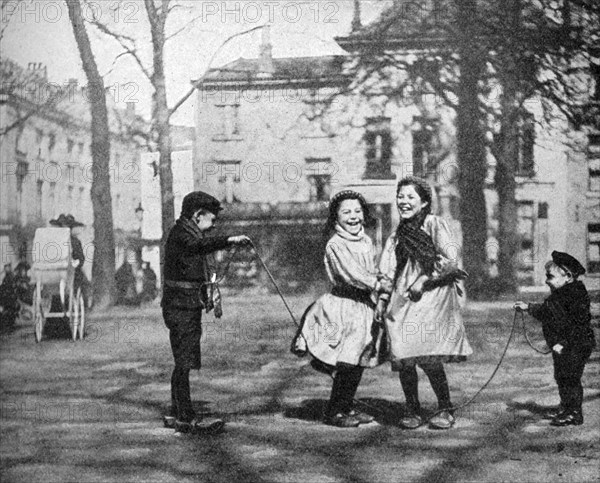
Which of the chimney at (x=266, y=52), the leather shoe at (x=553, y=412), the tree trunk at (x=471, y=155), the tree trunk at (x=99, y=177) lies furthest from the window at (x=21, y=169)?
the leather shoe at (x=553, y=412)

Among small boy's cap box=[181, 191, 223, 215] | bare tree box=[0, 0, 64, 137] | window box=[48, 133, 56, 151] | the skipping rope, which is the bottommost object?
the skipping rope

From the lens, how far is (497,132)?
3859 millimetres

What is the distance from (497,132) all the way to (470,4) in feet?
2.12

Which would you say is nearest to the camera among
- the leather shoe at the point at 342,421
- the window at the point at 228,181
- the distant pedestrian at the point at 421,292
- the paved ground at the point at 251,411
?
the paved ground at the point at 251,411

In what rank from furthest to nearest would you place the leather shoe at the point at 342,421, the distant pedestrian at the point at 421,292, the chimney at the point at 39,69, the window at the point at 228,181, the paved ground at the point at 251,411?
the chimney at the point at 39,69, the window at the point at 228,181, the leather shoe at the point at 342,421, the distant pedestrian at the point at 421,292, the paved ground at the point at 251,411

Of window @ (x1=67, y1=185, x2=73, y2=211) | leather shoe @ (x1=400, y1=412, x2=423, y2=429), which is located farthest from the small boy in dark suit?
window @ (x1=67, y1=185, x2=73, y2=211)

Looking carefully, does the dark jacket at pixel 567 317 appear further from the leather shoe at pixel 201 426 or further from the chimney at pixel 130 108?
the chimney at pixel 130 108

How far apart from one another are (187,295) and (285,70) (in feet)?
3.89

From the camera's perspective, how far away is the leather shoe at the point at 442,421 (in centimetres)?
361

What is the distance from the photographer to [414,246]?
354 cm

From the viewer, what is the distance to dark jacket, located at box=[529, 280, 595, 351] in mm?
3676

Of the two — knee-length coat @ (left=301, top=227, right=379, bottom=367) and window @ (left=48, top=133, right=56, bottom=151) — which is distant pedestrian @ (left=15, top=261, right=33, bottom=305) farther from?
knee-length coat @ (left=301, top=227, right=379, bottom=367)

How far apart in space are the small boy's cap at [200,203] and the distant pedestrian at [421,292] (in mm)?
806

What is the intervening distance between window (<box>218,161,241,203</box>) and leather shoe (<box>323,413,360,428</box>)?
1.13m
